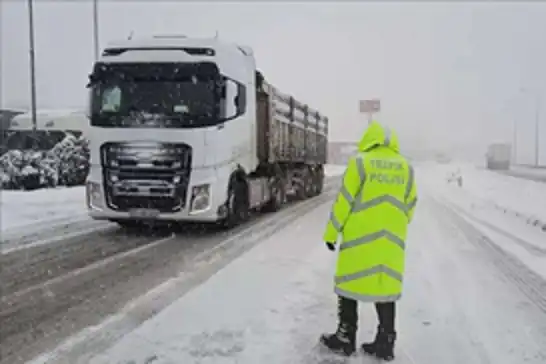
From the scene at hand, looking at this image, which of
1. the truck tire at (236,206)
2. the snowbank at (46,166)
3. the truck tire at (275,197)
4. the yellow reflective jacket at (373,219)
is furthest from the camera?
the snowbank at (46,166)

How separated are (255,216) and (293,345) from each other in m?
11.3

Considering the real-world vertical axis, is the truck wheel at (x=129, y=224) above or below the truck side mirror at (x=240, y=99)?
below

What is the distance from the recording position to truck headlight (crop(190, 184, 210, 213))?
467 inches

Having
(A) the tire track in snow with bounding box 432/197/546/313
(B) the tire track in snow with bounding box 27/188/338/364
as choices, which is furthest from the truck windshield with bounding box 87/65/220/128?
(A) the tire track in snow with bounding box 432/197/546/313

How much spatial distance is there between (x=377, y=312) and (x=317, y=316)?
4.11ft

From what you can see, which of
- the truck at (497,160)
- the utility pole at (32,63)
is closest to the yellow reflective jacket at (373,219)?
the utility pole at (32,63)

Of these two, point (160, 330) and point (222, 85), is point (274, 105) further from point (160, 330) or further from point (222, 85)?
point (160, 330)

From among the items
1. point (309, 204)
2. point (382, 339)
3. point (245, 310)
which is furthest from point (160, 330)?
point (309, 204)

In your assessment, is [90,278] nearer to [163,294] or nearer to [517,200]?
[163,294]

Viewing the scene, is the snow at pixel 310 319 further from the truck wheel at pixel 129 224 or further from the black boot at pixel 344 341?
the truck wheel at pixel 129 224

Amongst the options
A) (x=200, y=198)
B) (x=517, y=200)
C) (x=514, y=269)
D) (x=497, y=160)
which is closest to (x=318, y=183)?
(x=517, y=200)

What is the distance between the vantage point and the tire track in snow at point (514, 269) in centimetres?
734

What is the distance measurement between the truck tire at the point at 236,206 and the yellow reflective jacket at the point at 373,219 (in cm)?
816

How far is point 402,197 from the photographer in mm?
4828
